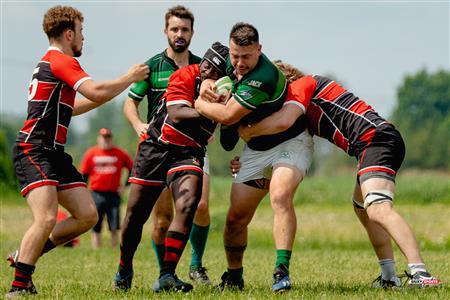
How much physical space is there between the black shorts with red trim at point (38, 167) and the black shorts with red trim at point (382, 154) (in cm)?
291

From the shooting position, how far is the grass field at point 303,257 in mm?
8789

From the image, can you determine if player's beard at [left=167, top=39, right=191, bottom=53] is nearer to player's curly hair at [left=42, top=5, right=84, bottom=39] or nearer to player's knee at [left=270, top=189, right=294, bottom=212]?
player's curly hair at [left=42, top=5, right=84, bottom=39]

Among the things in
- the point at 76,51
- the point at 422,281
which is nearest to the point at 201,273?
the point at 422,281

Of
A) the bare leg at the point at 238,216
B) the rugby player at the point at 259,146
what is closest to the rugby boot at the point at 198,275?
the bare leg at the point at 238,216

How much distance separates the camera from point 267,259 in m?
14.9

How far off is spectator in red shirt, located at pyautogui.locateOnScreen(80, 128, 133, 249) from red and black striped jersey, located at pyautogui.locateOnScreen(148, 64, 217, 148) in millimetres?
11022

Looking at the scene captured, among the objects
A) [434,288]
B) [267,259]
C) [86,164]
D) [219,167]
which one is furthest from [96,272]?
[219,167]

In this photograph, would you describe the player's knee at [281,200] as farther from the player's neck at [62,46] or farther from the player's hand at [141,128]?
the player's neck at [62,46]

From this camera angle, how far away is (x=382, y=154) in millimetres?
8773

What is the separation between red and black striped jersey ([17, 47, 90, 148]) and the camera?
8.66m

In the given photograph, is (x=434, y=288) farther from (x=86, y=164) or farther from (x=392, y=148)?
(x=86, y=164)

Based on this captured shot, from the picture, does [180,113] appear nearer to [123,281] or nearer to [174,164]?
[174,164]

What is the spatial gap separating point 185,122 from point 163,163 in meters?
0.53

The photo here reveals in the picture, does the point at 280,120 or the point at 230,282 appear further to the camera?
the point at 230,282
